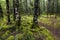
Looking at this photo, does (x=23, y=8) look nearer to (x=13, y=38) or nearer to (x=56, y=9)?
(x=56, y=9)

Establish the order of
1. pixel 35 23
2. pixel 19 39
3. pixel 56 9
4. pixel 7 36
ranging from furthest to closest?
pixel 56 9
pixel 35 23
pixel 7 36
pixel 19 39

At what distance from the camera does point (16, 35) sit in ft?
43.7

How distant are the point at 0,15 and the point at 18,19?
1328cm

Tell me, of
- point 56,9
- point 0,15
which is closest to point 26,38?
point 0,15

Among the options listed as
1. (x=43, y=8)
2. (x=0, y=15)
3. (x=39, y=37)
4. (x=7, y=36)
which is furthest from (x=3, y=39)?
(x=43, y=8)

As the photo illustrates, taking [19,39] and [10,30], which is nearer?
[19,39]

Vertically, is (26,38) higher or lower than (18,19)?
lower

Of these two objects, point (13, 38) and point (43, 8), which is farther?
point (43, 8)

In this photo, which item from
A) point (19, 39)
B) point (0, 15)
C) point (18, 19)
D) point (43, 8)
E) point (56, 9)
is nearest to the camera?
point (19, 39)

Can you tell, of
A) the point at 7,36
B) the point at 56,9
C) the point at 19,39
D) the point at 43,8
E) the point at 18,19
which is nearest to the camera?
the point at 19,39

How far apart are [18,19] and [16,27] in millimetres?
991

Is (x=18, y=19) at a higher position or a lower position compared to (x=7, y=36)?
higher

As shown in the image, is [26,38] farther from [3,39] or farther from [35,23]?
[35,23]

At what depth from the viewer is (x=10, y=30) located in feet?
49.5
